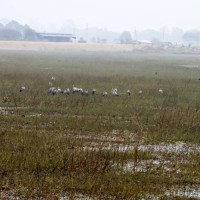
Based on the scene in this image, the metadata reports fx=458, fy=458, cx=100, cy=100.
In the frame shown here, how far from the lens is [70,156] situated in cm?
1447

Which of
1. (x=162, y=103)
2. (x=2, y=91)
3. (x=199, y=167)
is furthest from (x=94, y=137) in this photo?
(x=2, y=91)

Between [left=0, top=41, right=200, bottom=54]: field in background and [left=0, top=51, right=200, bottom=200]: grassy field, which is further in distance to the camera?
[left=0, top=41, right=200, bottom=54]: field in background

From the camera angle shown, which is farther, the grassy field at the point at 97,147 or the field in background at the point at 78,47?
the field in background at the point at 78,47

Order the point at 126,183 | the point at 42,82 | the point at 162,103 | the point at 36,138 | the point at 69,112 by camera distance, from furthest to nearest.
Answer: the point at 42,82, the point at 162,103, the point at 69,112, the point at 36,138, the point at 126,183

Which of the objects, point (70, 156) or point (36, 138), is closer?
point (70, 156)

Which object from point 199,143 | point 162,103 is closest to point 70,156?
point 199,143

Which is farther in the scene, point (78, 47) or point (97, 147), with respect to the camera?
point (78, 47)

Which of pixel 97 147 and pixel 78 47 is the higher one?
pixel 78 47

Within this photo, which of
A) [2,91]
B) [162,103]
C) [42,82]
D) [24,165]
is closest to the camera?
[24,165]

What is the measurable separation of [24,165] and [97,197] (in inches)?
116

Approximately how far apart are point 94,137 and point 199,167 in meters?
4.96

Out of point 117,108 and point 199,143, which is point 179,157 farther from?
point 117,108

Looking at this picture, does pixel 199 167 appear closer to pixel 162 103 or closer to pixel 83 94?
pixel 162 103

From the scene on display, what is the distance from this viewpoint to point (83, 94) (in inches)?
1142
